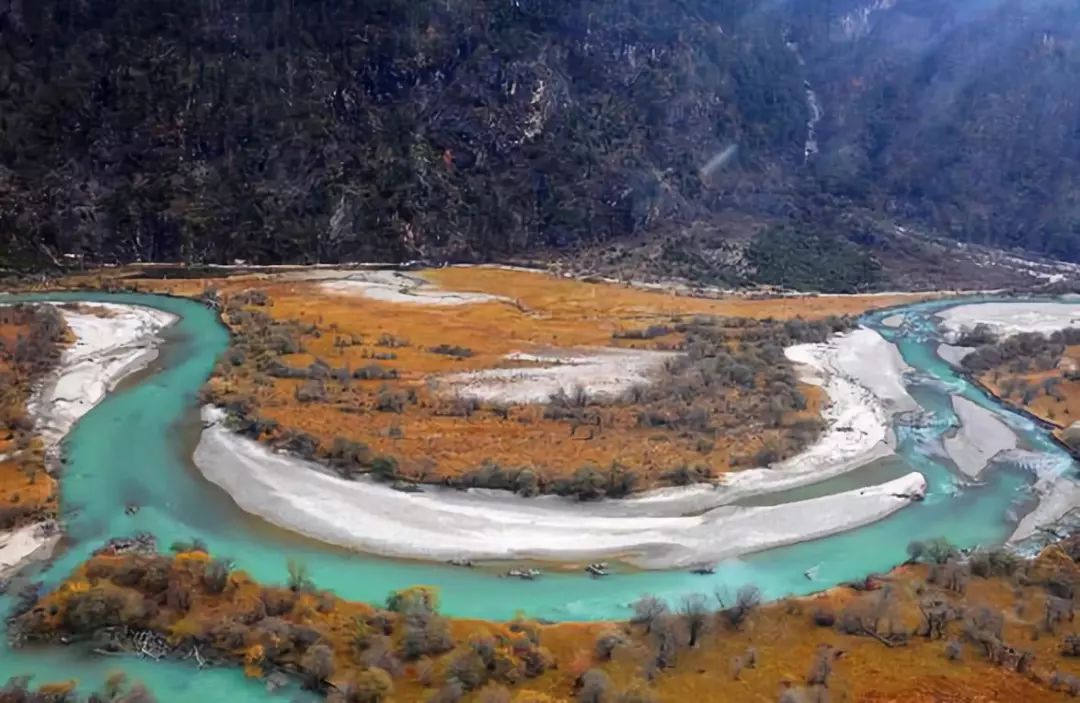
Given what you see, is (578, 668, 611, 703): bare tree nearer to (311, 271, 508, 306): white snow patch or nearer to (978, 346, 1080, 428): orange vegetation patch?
(978, 346, 1080, 428): orange vegetation patch

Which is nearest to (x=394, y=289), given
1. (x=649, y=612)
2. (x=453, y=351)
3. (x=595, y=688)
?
(x=453, y=351)

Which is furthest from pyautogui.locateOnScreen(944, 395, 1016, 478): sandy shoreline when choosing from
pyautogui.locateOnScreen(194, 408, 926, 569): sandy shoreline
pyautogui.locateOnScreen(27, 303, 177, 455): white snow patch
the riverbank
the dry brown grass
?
pyautogui.locateOnScreen(27, 303, 177, 455): white snow patch

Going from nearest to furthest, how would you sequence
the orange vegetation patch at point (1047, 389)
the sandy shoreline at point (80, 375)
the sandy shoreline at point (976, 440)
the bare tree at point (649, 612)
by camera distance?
the bare tree at point (649, 612) < the sandy shoreline at point (80, 375) < the sandy shoreline at point (976, 440) < the orange vegetation patch at point (1047, 389)

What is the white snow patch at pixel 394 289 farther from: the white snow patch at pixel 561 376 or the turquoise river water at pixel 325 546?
the turquoise river water at pixel 325 546

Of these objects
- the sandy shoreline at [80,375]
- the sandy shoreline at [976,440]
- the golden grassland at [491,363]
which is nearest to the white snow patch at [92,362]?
the sandy shoreline at [80,375]

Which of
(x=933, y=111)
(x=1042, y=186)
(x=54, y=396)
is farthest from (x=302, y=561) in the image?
(x=933, y=111)
